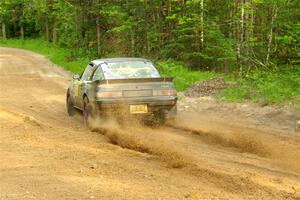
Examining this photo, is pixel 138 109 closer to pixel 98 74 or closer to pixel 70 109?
pixel 98 74

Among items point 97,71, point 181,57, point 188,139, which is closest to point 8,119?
point 97,71

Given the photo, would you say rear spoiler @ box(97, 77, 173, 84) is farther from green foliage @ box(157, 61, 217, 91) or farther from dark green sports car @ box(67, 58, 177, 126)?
green foliage @ box(157, 61, 217, 91)

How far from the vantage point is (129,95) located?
9.86 metres

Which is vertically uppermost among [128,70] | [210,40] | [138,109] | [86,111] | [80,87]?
[210,40]

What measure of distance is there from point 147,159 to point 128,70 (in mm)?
4003

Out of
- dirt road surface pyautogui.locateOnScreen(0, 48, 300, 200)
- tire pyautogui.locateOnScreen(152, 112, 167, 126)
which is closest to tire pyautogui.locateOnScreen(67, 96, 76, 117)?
dirt road surface pyautogui.locateOnScreen(0, 48, 300, 200)

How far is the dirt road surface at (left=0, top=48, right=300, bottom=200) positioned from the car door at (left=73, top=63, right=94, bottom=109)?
496mm

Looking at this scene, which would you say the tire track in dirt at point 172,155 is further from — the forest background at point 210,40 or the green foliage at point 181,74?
the green foliage at point 181,74

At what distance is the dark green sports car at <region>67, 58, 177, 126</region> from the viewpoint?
9.77 meters

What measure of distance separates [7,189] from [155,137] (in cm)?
369

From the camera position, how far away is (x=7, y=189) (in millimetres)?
5625

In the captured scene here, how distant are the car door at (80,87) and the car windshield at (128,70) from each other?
2.09 ft

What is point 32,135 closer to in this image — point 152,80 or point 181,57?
point 152,80

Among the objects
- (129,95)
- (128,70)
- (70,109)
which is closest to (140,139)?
(129,95)
